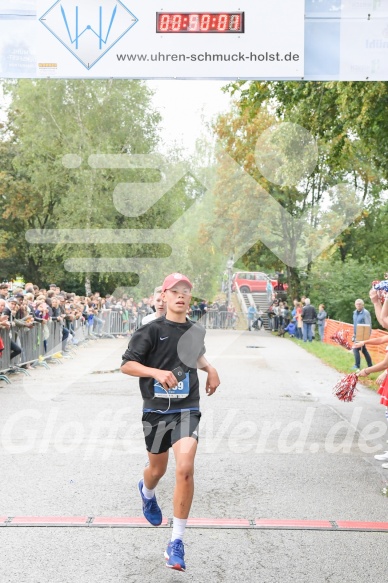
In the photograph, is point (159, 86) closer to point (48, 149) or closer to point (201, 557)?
point (48, 149)

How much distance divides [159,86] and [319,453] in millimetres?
37632

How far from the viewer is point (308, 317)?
3089 centimetres

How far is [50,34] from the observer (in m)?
9.05

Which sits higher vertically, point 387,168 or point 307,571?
point 387,168

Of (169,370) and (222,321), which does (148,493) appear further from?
(222,321)

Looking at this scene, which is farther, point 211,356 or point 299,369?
point 211,356

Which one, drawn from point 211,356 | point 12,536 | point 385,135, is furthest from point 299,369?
point 12,536

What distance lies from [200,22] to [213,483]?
4699 mm

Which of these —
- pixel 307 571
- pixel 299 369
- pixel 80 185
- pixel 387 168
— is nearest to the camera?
pixel 307 571

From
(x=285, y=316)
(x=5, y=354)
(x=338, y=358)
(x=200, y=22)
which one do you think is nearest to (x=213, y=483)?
(x=200, y=22)

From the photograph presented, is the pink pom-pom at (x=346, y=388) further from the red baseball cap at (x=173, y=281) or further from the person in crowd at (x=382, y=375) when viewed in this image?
the red baseball cap at (x=173, y=281)

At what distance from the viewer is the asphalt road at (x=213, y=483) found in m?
4.95

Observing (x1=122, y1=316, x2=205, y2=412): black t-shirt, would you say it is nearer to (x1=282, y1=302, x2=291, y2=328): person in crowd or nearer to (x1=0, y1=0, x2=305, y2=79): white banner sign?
(x1=0, y1=0, x2=305, y2=79): white banner sign

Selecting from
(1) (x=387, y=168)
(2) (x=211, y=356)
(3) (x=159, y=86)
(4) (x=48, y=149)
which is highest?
(3) (x=159, y=86)
